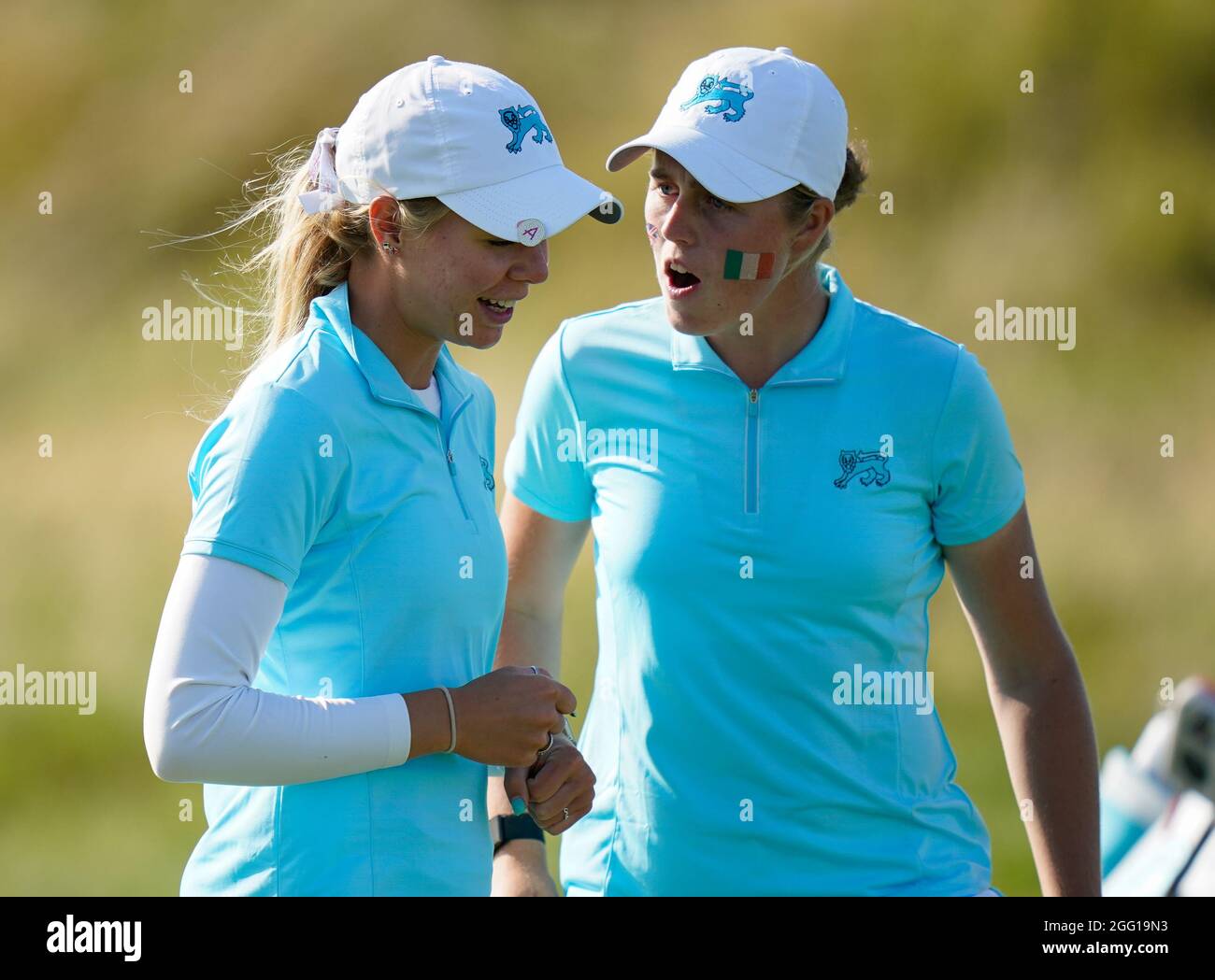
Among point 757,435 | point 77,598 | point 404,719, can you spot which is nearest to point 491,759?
point 404,719

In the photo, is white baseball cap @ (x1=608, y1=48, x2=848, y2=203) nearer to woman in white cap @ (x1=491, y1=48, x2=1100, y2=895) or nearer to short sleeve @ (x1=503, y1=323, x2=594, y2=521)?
woman in white cap @ (x1=491, y1=48, x2=1100, y2=895)

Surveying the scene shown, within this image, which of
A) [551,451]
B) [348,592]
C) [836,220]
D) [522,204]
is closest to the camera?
[348,592]

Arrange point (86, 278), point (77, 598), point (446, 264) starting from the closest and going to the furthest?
1. point (446, 264)
2. point (77, 598)
3. point (86, 278)

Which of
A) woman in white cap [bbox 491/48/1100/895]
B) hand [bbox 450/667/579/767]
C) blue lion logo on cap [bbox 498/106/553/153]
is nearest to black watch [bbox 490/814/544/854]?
woman in white cap [bbox 491/48/1100/895]

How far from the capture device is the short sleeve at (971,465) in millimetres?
2184

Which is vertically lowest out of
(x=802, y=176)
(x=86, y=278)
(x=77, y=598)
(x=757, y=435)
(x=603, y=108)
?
(x=77, y=598)

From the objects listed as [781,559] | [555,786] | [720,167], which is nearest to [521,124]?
[720,167]

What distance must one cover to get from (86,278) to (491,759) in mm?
6134

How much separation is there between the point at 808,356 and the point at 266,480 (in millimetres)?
940

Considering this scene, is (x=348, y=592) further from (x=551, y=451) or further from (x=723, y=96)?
(x=723, y=96)

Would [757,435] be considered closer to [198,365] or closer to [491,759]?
[491,759]

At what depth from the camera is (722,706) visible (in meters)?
2.13

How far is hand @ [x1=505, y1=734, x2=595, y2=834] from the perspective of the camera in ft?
6.06

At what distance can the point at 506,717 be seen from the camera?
68.5 inches
